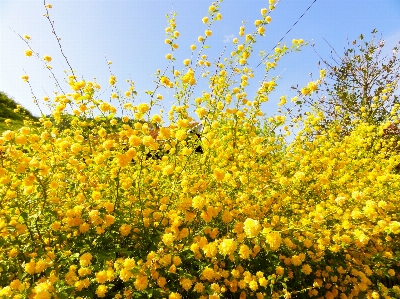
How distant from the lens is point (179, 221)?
2.36 m

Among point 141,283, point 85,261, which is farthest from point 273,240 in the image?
point 85,261

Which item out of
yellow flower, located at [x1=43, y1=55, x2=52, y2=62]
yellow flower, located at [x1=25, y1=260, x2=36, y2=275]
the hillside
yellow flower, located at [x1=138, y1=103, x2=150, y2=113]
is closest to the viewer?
yellow flower, located at [x1=25, y1=260, x2=36, y2=275]

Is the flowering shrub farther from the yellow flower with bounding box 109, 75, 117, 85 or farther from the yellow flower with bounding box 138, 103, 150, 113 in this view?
the yellow flower with bounding box 109, 75, 117, 85

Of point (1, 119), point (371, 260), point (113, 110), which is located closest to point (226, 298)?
point (371, 260)

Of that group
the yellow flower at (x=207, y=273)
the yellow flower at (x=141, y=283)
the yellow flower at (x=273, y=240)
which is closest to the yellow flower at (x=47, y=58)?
the yellow flower at (x=141, y=283)

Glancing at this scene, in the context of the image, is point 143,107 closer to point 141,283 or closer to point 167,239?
point 167,239

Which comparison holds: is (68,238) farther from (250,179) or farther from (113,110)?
(250,179)

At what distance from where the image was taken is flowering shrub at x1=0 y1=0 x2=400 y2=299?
205 centimetres

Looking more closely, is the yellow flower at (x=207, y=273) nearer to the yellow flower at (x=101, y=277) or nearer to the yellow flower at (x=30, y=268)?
the yellow flower at (x=101, y=277)

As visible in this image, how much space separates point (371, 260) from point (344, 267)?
0.36 m

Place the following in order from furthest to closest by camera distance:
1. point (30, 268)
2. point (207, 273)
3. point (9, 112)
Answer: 1. point (9, 112)
2. point (207, 273)
3. point (30, 268)

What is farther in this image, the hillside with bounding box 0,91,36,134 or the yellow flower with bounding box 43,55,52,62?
the hillside with bounding box 0,91,36,134

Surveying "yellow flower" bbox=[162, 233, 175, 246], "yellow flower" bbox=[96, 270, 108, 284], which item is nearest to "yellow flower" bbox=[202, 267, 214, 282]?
"yellow flower" bbox=[162, 233, 175, 246]

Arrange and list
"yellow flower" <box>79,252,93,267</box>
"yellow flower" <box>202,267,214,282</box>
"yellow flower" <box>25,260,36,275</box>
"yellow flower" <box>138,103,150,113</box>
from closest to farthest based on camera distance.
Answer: "yellow flower" <box>25,260,36,275</box>
"yellow flower" <box>79,252,93,267</box>
"yellow flower" <box>202,267,214,282</box>
"yellow flower" <box>138,103,150,113</box>
